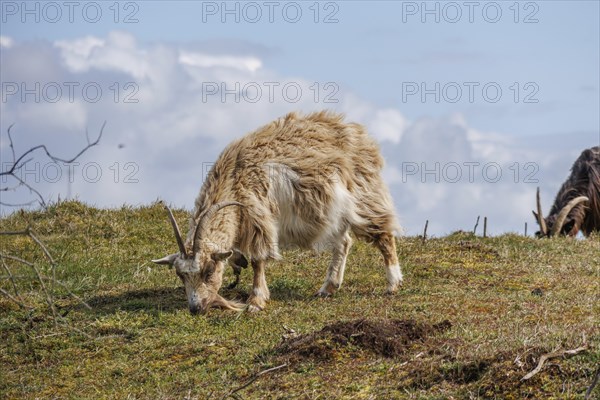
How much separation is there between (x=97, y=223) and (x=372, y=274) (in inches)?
191

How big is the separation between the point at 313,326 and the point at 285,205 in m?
2.01

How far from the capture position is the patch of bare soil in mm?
7859

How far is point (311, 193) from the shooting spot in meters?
10.9

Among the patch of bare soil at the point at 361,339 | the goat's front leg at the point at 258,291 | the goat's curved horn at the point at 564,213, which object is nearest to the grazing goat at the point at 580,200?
the goat's curved horn at the point at 564,213

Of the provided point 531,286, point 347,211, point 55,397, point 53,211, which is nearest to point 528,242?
point 531,286

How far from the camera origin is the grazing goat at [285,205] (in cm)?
1036

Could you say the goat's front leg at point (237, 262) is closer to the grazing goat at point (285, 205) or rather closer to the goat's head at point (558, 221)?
the grazing goat at point (285, 205)

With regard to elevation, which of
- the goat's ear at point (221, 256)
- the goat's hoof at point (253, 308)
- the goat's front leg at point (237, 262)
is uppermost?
the goat's ear at point (221, 256)

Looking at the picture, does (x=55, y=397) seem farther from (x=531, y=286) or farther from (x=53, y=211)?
(x=53, y=211)

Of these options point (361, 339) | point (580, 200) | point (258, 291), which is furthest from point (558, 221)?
point (361, 339)

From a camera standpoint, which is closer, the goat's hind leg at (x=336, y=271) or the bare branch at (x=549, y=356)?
the bare branch at (x=549, y=356)

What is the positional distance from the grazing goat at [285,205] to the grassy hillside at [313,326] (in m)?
0.40

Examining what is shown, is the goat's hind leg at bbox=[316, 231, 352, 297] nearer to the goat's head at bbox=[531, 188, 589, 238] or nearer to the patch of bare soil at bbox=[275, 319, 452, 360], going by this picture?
the patch of bare soil at bbox=[275, 319, 452, 360]

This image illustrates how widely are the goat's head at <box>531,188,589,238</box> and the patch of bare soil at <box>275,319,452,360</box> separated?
398 inches
